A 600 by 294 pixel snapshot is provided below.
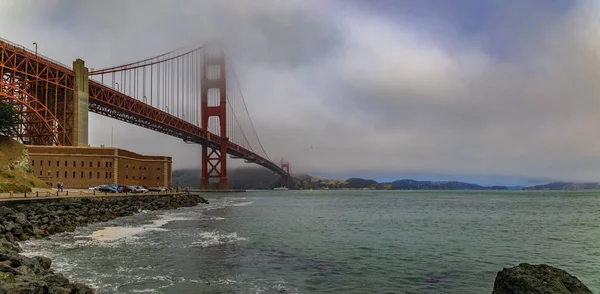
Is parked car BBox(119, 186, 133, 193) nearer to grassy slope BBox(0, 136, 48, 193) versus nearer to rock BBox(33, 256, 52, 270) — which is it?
grassy slope BBox(0, 136, 48, 193)

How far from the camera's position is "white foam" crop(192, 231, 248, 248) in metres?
18.5

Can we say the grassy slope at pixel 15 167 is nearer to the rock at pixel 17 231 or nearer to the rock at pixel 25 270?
the rock at pixel 17 231

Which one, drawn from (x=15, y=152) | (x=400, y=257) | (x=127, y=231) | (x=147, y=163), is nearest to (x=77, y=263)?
(x=127, y=231)

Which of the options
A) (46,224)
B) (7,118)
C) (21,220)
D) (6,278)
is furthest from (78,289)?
(7,118)

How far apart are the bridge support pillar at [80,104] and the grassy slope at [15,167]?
55.3 feet

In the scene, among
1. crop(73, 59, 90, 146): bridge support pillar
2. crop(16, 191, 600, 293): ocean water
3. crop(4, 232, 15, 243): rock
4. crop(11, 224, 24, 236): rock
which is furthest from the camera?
crop(73, 59, 90, 146): bridge support pillar

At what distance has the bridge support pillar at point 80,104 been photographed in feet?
188

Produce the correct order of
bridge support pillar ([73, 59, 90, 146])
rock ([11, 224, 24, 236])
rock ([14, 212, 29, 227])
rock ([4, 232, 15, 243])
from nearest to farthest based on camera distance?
rock ([4, 232, 15, 243])
rock ([11, 224, 24, 236])
rock ([14, 212, 29, 227])
bridge support pillar ([73, 59, 90, 146])

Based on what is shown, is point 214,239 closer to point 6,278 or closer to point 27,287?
Result: point 6,278

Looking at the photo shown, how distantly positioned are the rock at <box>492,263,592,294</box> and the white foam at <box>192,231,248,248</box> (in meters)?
12.9

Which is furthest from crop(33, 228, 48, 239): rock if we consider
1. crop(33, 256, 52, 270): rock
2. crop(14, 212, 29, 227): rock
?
crop(33, 256, 52, 270): rock

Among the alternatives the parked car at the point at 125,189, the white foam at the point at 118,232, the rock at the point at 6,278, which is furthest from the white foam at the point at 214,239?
the parked car at the point at 125,189

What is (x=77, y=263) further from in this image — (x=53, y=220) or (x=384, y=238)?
(x=384, y=238)

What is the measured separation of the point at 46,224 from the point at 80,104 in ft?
136
